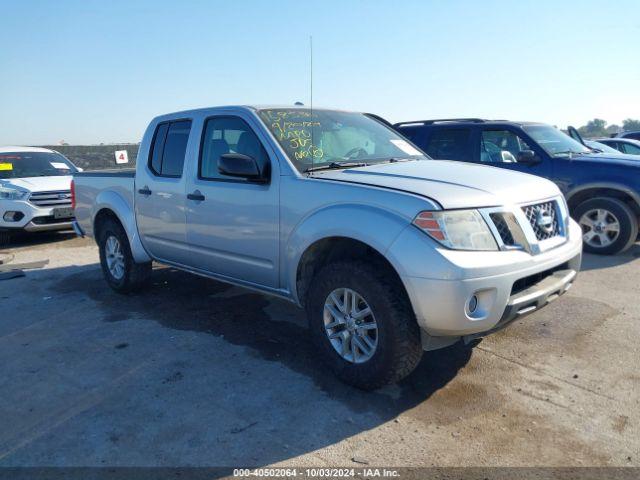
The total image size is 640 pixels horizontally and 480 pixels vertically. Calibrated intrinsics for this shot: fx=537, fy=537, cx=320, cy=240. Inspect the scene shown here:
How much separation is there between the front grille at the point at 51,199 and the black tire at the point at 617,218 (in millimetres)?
8030

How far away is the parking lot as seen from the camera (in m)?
2.86

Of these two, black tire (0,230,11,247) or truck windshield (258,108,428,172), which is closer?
truck windshield (258,108,428,172)

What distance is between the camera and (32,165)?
33.2 feet

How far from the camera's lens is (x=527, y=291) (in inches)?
129

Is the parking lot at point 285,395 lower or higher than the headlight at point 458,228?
lower

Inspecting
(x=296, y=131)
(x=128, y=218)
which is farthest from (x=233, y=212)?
(x=128, y=218)

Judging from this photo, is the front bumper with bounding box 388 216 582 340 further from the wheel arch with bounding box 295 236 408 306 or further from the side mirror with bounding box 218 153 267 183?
the side mirror with bounding box 218 153 267 183

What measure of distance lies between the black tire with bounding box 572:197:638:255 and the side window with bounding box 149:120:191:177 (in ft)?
17.1

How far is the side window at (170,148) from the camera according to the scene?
16.2ft

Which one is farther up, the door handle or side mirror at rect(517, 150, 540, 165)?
side mirror at rect(517, 150, 540, 165)

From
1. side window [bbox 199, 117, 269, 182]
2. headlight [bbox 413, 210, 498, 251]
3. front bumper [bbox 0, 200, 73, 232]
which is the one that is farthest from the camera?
front bumper [bbox 0, 200, 73, 232]

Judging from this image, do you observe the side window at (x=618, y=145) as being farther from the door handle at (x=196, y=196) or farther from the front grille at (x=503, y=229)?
the door handle at (x=196, y=196)

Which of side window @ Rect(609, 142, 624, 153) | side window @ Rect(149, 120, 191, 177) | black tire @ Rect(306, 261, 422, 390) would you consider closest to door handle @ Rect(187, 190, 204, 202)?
side window @ Rect(149, 120, 191, 177)

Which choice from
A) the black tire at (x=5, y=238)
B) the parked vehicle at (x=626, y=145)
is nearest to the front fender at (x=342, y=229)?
the black tire at (x=5, y=238)
